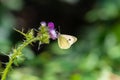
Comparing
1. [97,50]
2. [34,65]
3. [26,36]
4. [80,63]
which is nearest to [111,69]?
[80,63]

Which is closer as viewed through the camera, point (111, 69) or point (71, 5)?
point (111, 69)

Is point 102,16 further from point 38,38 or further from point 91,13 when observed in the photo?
point 38,38

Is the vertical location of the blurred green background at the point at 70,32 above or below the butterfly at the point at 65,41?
above

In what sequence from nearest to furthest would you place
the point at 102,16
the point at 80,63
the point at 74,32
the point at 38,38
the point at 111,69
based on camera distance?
the point at 38,38, the point at 111,69, the point at 80,63, the point at 102,16, the point at 74,32

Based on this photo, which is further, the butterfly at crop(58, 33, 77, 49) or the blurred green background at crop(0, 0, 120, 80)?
the blurred green background at crop(0, 0, 120, 80)

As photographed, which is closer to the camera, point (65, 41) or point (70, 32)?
point (65, 41)

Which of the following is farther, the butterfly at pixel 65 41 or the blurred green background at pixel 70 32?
the blurred green background at pixel 70 32

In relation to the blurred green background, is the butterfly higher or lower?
lower

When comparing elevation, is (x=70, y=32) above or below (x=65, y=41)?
above
